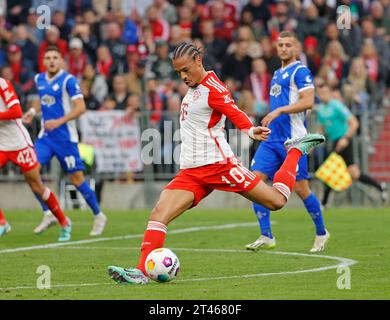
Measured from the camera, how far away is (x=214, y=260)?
1361 cm

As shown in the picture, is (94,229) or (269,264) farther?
(94,229)

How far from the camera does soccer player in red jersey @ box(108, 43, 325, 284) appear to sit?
11297 mm

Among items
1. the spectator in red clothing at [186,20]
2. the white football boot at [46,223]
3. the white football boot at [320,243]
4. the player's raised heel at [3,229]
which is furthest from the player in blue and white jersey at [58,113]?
the spectator in red clothing at [186,20]

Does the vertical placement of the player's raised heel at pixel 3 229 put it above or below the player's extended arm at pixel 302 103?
below

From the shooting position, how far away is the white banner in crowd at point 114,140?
2448 centimetres

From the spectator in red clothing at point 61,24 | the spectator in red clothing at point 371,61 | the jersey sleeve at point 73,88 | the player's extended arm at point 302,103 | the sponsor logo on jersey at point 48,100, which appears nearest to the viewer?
the player's extended arm at point 302,103

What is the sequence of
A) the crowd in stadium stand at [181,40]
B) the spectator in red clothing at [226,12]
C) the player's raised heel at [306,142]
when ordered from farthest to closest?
the spectator in red clothing at [226,12] < the crowd in stadium stand at [181,40] < the player's raised heel at [306,142]

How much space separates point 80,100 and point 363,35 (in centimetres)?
1109

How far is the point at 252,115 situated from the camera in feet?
79.6

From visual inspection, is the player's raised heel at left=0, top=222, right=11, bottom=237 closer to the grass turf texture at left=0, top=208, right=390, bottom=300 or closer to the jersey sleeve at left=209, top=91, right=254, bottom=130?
the grass turf texture at left=0, top=208, right=390, bottom=300

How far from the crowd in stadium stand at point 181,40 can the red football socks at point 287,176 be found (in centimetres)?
1171

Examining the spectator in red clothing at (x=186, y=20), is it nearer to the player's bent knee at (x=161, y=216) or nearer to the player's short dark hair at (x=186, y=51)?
the player's short dark hair at (x=186, y=51)
